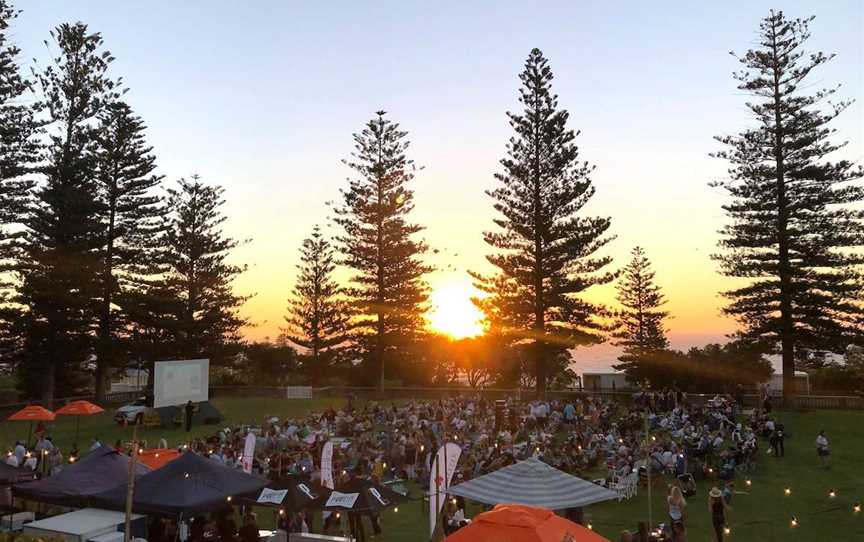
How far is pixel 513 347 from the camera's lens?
37.1 m

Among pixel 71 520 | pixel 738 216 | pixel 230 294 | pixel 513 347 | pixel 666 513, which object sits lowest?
pixel 666 513

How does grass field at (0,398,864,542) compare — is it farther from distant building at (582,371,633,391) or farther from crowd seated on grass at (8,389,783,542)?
distant building at (582,371,633,391)

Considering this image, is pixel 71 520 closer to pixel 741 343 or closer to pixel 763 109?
pixel 741 343

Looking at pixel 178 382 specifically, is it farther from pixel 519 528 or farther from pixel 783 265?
pixel 783 265

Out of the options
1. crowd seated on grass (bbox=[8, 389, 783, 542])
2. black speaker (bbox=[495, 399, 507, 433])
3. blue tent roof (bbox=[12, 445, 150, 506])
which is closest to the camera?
blue tent roof (bbox=[12, 445, 150, 506])

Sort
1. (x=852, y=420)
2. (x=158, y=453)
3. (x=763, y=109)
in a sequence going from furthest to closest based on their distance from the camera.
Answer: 1. (x=763, y=109)
2. (x=852, y=420)
3. (x=158, y=453)

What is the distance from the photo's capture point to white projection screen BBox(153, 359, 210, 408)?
25.8 ft

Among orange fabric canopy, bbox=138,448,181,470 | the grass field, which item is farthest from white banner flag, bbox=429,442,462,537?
orange fabric canopy, bbox=138,448,181,470

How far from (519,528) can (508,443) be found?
14643mm

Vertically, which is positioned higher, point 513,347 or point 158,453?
point 513,347

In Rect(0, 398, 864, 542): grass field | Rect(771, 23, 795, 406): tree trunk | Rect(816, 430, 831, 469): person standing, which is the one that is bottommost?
Answer: Rect(0, 398, 864, 542): grass field

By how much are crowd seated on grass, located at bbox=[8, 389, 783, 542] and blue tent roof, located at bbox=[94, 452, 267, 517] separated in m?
1.40

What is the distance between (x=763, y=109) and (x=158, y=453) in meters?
30.9

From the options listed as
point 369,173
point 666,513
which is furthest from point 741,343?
point 369,173
